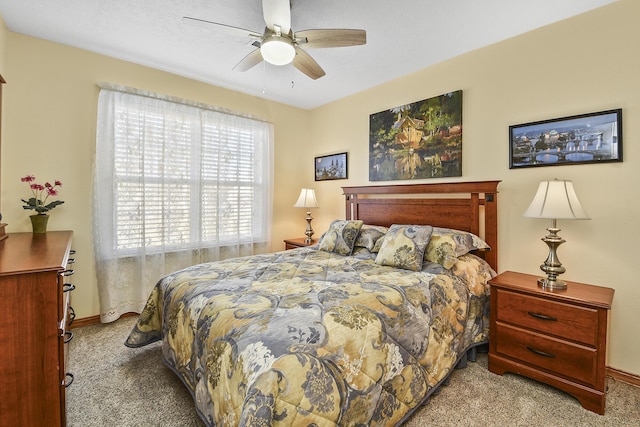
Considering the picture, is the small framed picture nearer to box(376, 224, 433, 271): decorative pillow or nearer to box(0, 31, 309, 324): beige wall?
box(376, 224, 433, 271): decorative pillow

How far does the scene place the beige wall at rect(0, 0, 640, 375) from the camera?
2.05 m

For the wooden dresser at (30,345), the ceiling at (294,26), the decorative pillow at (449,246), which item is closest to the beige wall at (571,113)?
the ceiling at (294,26)

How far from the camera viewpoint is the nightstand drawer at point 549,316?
5.80 feet

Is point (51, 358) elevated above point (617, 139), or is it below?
below

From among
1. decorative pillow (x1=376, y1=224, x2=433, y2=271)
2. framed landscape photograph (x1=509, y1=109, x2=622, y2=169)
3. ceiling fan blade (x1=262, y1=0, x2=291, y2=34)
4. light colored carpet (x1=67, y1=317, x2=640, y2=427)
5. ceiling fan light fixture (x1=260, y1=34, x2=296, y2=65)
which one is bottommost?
light colored carpet (x1=67, y1=317, x2=640, y2=427)

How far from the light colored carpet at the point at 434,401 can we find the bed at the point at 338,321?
0.45 feet

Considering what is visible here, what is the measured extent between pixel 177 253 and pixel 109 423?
1.90m

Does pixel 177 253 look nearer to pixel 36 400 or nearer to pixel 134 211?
pixel 134 211

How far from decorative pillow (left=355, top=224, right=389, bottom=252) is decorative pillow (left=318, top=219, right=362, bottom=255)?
2.0 inches

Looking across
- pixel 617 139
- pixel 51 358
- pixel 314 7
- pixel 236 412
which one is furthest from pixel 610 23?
pixel 51 358

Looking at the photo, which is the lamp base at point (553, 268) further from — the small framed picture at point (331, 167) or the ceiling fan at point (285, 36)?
the small framed picture at point (331, 167)

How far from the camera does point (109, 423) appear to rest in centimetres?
164

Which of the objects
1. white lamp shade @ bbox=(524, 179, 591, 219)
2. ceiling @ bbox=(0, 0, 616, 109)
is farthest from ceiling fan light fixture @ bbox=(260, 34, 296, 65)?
white lamp shade @ bbox=(524, 179, 591, 219)

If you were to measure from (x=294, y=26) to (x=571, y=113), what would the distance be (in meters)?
2.25
